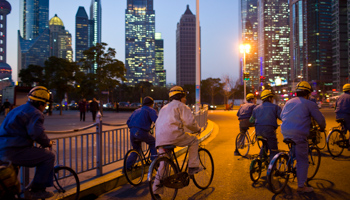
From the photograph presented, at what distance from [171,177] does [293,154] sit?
2.24 m

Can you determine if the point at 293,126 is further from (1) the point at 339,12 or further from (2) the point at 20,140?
(1) the point at 339,12

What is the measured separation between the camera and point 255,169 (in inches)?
224

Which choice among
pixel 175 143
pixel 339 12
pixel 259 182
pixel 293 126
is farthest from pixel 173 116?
pixel 339 12

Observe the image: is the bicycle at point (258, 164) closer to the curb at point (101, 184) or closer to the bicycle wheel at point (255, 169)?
the bicycle wheel at point (255, 169)

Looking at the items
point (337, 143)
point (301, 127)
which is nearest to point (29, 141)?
point (301, 127)

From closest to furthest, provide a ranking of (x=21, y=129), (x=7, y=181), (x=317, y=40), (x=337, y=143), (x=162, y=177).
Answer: (x=7, y=181), (x=21, y=129), (x=162, y=177), (x=337, y=143), (x=317, y=40)

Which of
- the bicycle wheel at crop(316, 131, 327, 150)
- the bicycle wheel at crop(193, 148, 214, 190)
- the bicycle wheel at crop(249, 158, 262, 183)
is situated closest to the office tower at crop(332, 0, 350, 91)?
the bicycle wheel at crop(316, 131, 327, 150)

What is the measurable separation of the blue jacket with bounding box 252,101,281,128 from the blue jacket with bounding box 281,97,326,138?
86 cm

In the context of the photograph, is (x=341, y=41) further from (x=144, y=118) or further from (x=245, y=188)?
(x=144, y=118)

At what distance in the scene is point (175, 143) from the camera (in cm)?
471

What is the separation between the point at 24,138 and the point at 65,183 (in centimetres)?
118

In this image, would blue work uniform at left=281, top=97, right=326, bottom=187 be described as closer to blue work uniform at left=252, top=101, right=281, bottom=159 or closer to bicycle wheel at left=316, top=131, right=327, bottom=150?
blue work uniform at left=252, top=101, right=281, bottom=159

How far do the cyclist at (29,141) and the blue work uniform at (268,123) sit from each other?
13.5ft

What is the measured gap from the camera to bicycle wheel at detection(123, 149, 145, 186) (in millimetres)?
5836
